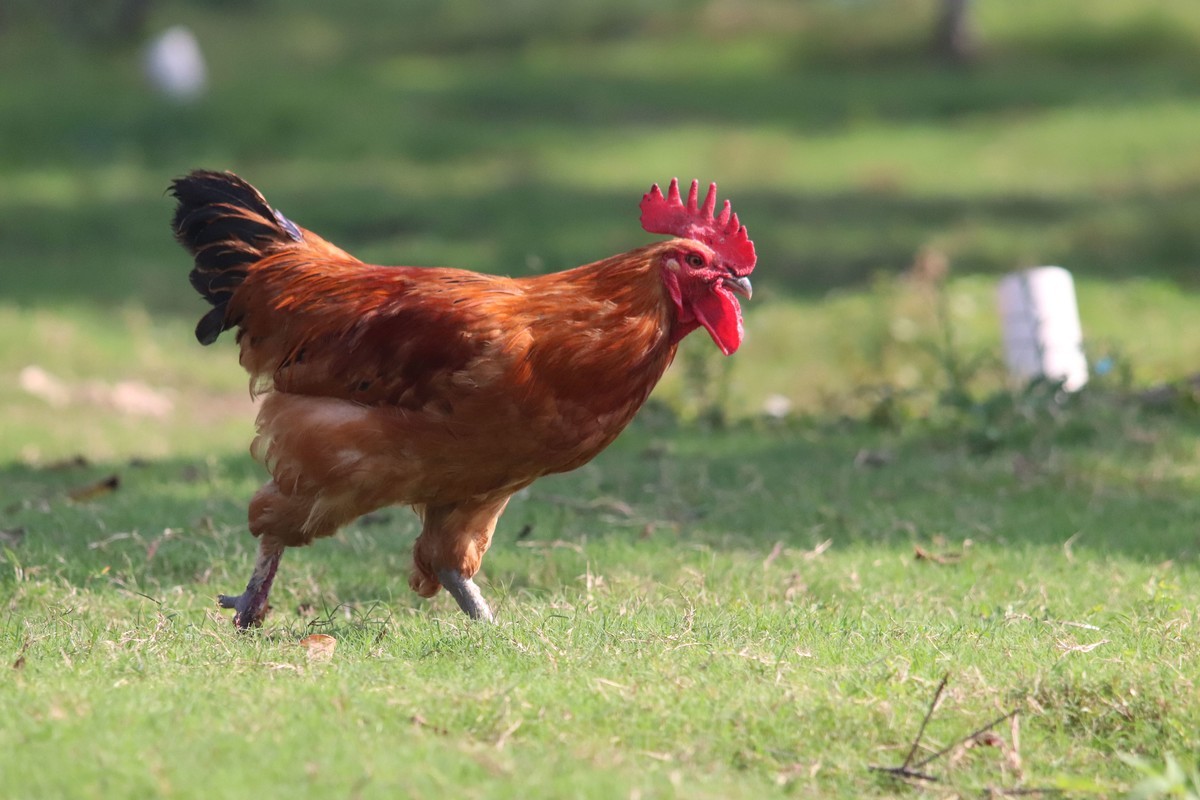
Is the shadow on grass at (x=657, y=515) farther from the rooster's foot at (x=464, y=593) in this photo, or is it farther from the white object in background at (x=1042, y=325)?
the white object in background at (x=1042, y=325)

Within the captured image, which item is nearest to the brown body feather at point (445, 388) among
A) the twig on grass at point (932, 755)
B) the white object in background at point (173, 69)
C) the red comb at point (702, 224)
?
the red comb at point (702, 224)

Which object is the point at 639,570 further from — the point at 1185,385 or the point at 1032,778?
the point at 1185,385

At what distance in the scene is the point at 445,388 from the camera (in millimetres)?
5383

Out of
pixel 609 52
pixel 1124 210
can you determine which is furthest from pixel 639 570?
pixel 609 52

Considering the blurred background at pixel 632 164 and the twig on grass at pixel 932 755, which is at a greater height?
the blurred background at pixel 632 164

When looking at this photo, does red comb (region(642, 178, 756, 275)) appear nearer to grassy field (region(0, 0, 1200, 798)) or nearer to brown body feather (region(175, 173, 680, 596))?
brown body feather (region(175, 173, 680, 596))

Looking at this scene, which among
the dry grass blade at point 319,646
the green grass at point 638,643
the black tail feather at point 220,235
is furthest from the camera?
the black tail feather at point 220,235

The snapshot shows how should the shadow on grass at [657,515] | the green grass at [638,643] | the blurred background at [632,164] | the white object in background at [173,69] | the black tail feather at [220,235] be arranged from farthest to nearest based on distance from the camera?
1. the white object in background at [173,69]
2. the blurred background at [632,164]
3. the shadow on grass at [657,515]
4. the black tail feather at [220,235]
5. the green grass at [638,643]

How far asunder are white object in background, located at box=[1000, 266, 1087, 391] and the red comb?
5.10 m

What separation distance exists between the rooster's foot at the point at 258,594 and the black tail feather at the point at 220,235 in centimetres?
102

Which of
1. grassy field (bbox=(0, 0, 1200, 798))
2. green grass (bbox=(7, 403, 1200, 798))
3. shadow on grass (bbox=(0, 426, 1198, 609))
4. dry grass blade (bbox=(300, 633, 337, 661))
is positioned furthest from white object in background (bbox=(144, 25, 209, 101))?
dry grass blade (bbox=(300, 633, 337, 661))

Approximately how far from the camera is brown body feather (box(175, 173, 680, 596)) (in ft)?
17.6

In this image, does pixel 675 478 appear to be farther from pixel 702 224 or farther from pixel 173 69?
pixel 173 69

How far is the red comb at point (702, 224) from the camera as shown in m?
5.66
